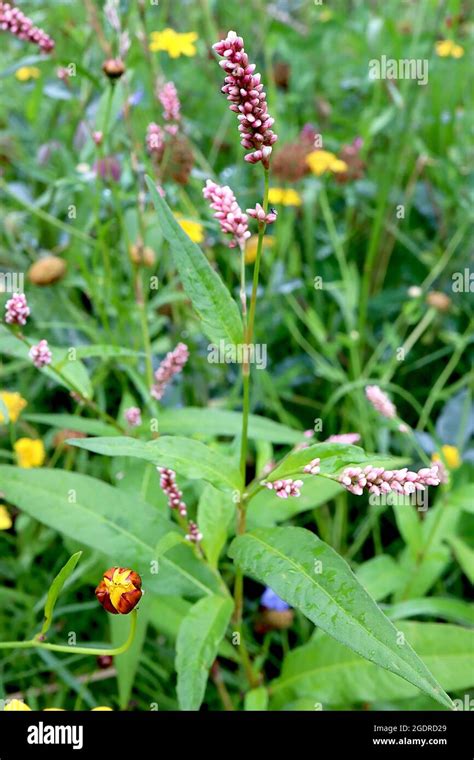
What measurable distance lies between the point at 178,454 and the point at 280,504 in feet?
1.13

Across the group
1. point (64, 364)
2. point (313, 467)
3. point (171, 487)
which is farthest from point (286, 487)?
point (64, 364)

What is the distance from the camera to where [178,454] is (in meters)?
0.70

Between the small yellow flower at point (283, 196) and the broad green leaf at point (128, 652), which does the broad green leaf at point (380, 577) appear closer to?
the broad green leaf at point (128, 652)

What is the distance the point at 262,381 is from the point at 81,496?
0.48 meters

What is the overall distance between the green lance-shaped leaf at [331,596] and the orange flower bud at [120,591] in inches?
3.9

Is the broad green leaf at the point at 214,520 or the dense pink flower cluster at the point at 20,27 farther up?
the dense pink flower cluster at the point at 20,27

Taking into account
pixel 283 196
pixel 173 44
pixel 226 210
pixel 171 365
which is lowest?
pixel 171 365

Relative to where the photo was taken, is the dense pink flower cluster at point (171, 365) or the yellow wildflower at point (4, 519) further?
the yellow wildflower at point (4, 519)

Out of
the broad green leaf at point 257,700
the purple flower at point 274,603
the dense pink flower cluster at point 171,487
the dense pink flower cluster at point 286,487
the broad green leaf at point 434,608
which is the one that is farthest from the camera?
the purple flower at point 274,603

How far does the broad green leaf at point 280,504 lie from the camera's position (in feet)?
3.27

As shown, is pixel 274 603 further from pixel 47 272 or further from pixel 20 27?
pixel 20 27

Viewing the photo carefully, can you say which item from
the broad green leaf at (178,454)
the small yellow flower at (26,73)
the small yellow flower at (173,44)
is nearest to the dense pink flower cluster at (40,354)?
the broad green leaf at (178,454)

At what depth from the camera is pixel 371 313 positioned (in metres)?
1.52
